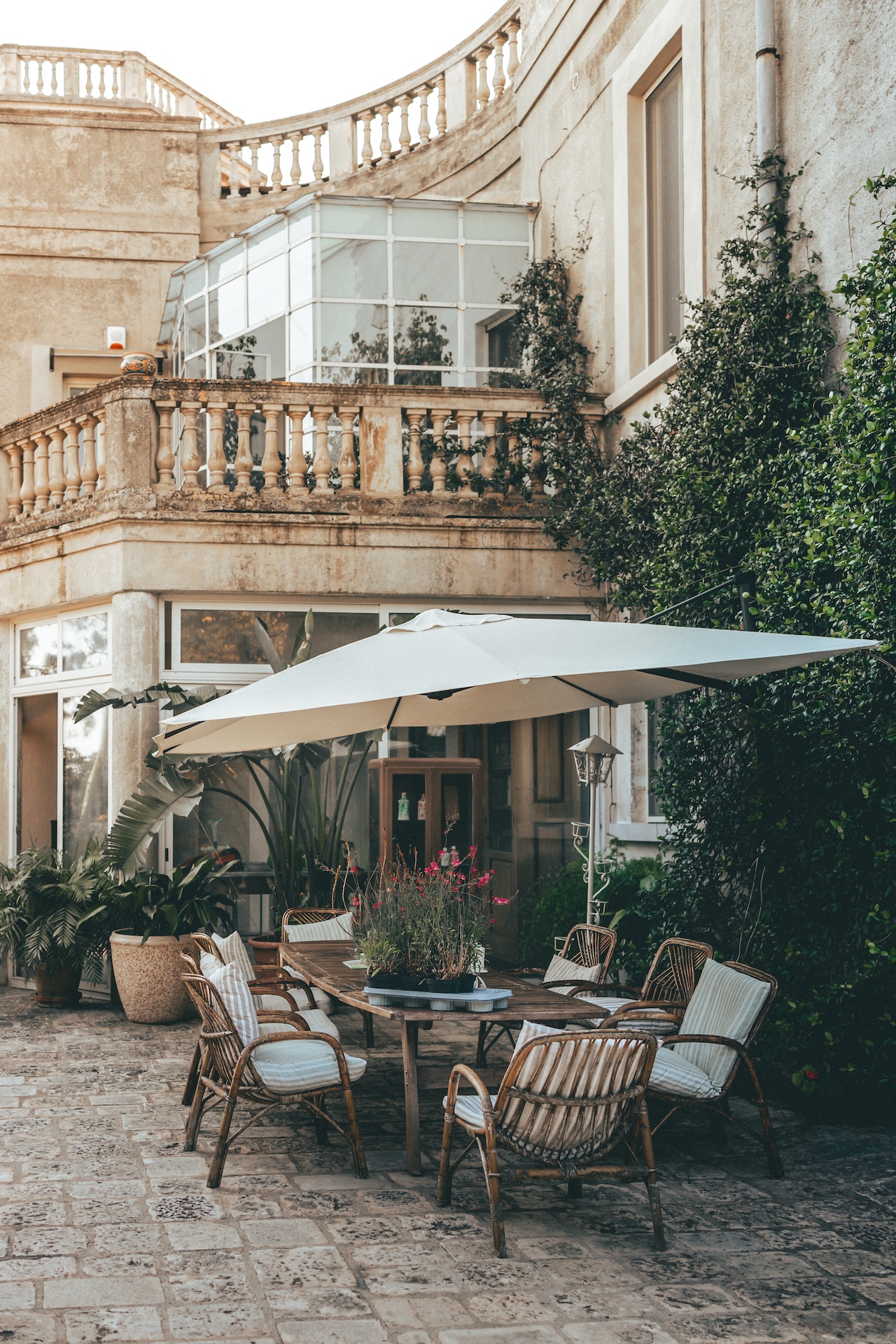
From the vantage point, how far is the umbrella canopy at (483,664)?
5234 millimetres

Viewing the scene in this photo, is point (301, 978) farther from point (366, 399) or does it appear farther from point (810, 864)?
point (366, 399)

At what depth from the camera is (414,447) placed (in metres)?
10.5

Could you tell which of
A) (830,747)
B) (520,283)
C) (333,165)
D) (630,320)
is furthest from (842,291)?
(333,165)

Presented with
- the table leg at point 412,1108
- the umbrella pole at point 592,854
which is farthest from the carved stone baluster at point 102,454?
the table leg at point 412,1108

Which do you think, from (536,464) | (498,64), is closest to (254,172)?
(498,64)

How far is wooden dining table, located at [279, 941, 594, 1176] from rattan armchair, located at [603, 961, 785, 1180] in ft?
0.88

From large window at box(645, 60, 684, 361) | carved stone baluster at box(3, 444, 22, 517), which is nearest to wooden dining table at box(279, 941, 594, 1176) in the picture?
large window at box(645, 60, 684, 361)

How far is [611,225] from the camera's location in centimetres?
1095

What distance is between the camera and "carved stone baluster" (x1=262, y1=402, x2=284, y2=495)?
10251 millimetres

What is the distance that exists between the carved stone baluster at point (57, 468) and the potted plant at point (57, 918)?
3.11 meters

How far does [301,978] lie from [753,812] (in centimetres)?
279

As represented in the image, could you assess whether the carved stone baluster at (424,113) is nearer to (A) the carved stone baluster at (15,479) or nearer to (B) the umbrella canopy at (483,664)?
(A) the carved stone baluster at (15,479)

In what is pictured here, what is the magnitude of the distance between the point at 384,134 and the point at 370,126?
307 mm

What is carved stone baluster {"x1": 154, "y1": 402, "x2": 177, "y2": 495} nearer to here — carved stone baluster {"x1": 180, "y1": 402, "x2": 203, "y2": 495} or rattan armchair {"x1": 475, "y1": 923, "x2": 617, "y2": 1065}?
carved stone baluster {"x1": 180, "y1": 402, "x2": 203, "y2": 495}
